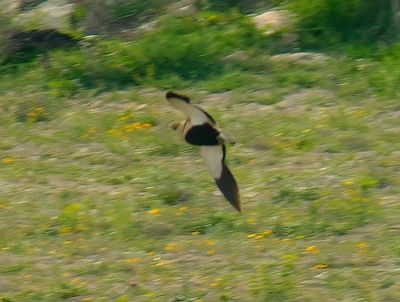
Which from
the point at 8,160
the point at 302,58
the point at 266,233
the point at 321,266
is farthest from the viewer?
the point at 302,58

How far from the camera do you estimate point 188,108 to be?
18.0 ft

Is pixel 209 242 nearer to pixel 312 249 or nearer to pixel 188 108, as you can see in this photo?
pixel 312 249

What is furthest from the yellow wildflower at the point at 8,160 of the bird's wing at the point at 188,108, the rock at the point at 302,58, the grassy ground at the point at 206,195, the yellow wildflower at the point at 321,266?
the yellow wildflower at the point at 321,266

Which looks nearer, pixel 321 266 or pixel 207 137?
pixel 321 266

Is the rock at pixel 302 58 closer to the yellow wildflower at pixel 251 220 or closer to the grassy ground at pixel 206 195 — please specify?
the grassy ground at pixel 206 195

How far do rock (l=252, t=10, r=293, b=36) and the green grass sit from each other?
0.21 meters

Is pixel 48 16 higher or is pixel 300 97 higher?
pixel 48 16

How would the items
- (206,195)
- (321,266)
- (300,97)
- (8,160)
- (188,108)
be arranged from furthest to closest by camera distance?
(300,97) < (8,160) < (206,195) < (188,108) < (321,266)

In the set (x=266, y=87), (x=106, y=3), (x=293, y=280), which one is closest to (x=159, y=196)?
(x=293, y=280)

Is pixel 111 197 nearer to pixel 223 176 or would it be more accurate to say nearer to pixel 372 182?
pixel 223 176

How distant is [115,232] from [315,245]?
1160mm

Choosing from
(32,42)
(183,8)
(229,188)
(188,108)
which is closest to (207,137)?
(188,108)

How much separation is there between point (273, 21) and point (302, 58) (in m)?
0.72

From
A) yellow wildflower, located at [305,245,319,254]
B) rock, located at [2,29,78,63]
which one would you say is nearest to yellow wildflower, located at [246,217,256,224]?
yellow wildflower, located at [305,245,319,254]
